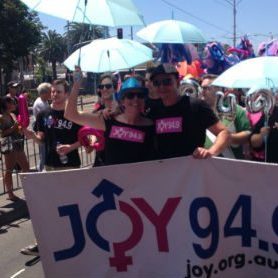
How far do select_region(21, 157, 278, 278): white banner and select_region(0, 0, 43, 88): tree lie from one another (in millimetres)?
45934

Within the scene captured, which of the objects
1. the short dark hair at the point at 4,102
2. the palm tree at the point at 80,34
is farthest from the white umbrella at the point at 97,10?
the short dark hair at the point at 4,102

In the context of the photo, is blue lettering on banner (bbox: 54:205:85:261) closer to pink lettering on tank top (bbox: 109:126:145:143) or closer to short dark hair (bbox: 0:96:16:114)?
pink lettering on tank top (bbox: 109:126:145:143)

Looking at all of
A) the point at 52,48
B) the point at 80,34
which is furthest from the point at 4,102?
the point at 52,48

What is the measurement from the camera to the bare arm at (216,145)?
329cm

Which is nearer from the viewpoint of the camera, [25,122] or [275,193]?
[275,193]

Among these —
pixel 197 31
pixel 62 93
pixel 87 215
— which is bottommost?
pixel 87 215

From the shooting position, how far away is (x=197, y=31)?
839 cm

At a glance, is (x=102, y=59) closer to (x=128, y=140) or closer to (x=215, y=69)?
(x=215, y=69)

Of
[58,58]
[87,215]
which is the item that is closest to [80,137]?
[87,215]

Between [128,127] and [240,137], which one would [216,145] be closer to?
[128,127]

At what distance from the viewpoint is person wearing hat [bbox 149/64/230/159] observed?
11.7 ft

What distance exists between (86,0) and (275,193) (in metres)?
2.42

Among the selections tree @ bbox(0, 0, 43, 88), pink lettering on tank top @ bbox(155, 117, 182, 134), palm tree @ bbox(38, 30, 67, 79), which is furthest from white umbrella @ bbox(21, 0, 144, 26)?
palm tree @ bbox(38, 30, 67, 79)

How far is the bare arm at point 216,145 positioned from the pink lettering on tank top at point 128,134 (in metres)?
0.42
